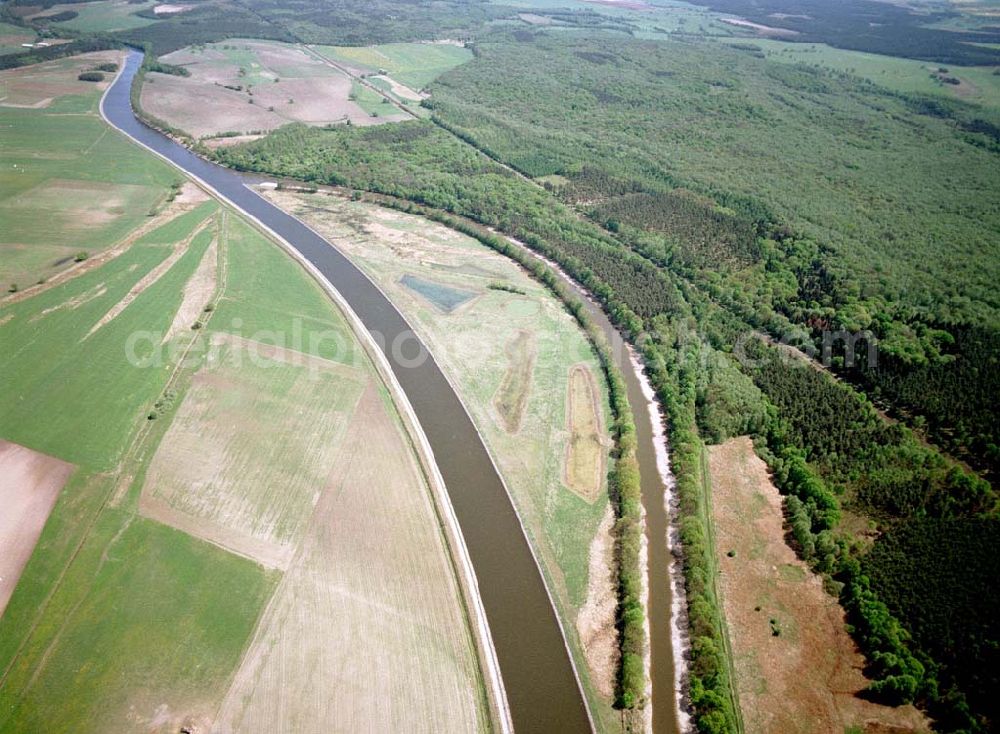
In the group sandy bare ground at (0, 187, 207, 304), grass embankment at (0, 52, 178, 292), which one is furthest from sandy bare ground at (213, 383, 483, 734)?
grass embankment at (0, 52, 178, 292)

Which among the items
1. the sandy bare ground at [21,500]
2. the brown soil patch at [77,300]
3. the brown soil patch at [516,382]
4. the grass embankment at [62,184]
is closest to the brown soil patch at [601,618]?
the brown soil patch at [516,382]

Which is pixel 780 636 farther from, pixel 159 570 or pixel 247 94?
pixel 247 94

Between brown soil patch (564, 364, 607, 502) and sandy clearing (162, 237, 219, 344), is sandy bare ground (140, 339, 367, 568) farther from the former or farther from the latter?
brown soil patch (564, 364, 607, 502)

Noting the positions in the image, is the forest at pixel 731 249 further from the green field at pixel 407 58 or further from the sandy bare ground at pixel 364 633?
the sandy bare ground at pixel 364 633

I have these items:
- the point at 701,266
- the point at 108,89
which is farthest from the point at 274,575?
the point at 108,89

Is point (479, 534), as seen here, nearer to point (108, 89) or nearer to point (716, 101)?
point (716, 101)
